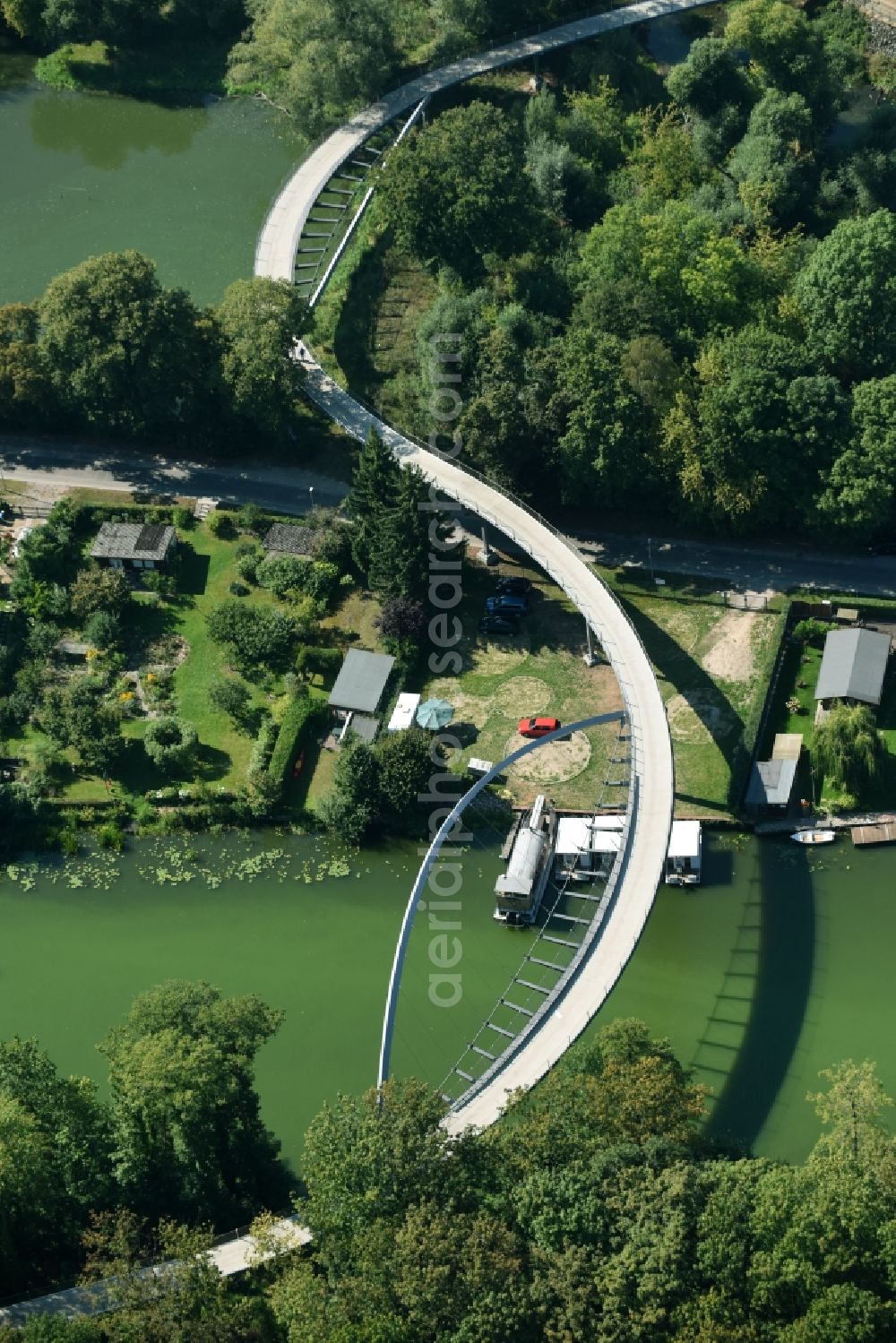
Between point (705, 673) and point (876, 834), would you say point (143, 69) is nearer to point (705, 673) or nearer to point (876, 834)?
point (705, 673)

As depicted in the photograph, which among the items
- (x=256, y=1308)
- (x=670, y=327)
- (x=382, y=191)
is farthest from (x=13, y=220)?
(x=256, y=1308)

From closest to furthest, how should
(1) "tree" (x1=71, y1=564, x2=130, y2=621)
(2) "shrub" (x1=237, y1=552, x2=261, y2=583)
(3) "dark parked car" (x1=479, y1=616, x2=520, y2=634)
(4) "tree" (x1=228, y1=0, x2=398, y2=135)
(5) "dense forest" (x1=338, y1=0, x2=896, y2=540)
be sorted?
(5) "dense forest" (x1=338, y1=0, x2=896, y2=540) < (3) "dark parked car" (x1=479, y1=616, x2=520, y2=634) < (1) "tree" (x1=71, y1=564, x2=130, y2=621) < (2) "shrub" (x1=237, y1=552, x2=261, y2=583) < (4) "tree" (x1=228, y1=0, x2=398, y2=135)

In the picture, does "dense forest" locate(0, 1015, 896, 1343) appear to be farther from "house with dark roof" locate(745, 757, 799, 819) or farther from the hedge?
the hedge

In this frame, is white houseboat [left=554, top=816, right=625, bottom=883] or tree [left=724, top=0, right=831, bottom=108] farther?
tree [left=724, top=0, right=831, bottom=108]

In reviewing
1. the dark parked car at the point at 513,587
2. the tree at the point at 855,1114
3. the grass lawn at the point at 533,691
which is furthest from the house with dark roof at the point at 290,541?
the tree at the point at 855,1114

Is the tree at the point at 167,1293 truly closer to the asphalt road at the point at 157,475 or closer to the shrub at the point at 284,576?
the shrub at the point at 284,576

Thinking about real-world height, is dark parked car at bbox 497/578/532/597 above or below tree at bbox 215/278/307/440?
below

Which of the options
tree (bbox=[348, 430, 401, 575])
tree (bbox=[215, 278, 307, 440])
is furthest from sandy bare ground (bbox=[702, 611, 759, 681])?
tree (bbox=[215, 278, 307, 440])
